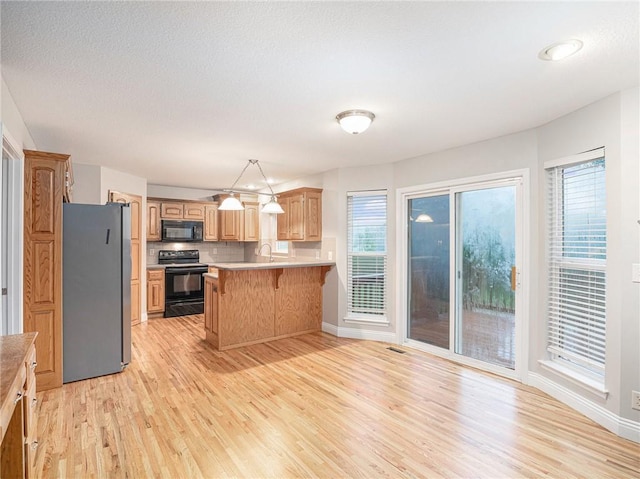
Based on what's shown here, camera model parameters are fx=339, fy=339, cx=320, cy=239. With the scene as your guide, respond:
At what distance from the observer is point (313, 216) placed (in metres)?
5.32

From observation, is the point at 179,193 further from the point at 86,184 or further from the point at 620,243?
the point at 620,243

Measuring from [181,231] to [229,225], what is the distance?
949 millimetres

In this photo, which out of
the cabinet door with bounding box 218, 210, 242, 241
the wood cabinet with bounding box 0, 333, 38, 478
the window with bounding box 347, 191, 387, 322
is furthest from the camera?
the cabinet door with bounding box 218, 210, 242, 241

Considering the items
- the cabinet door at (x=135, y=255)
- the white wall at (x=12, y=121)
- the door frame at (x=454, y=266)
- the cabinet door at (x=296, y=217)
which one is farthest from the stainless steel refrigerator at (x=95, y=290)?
the door frame at (x=454, y=266)

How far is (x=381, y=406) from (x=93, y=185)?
4.76 m

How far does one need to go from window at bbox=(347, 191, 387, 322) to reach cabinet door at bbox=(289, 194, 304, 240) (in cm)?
75

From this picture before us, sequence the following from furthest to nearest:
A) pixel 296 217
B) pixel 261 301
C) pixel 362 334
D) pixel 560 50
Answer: pixel 296 217 → pixel 362 334 → pixel 261 301 → pixel 560 50

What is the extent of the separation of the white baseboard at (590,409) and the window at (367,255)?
6.53 ft

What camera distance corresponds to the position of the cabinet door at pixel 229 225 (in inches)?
277

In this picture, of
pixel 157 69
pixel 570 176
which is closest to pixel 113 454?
pixel 157 69

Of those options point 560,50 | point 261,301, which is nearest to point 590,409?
point 560,50

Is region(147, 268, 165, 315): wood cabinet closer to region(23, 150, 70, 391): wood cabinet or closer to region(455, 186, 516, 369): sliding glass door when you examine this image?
region(23, 150, 70, 391): wood cabinet

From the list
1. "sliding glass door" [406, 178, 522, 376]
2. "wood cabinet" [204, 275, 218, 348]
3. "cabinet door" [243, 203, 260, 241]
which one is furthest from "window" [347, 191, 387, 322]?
"cabinet door" [243, 203, 260, 241]

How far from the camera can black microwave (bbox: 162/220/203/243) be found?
21.0 ft
